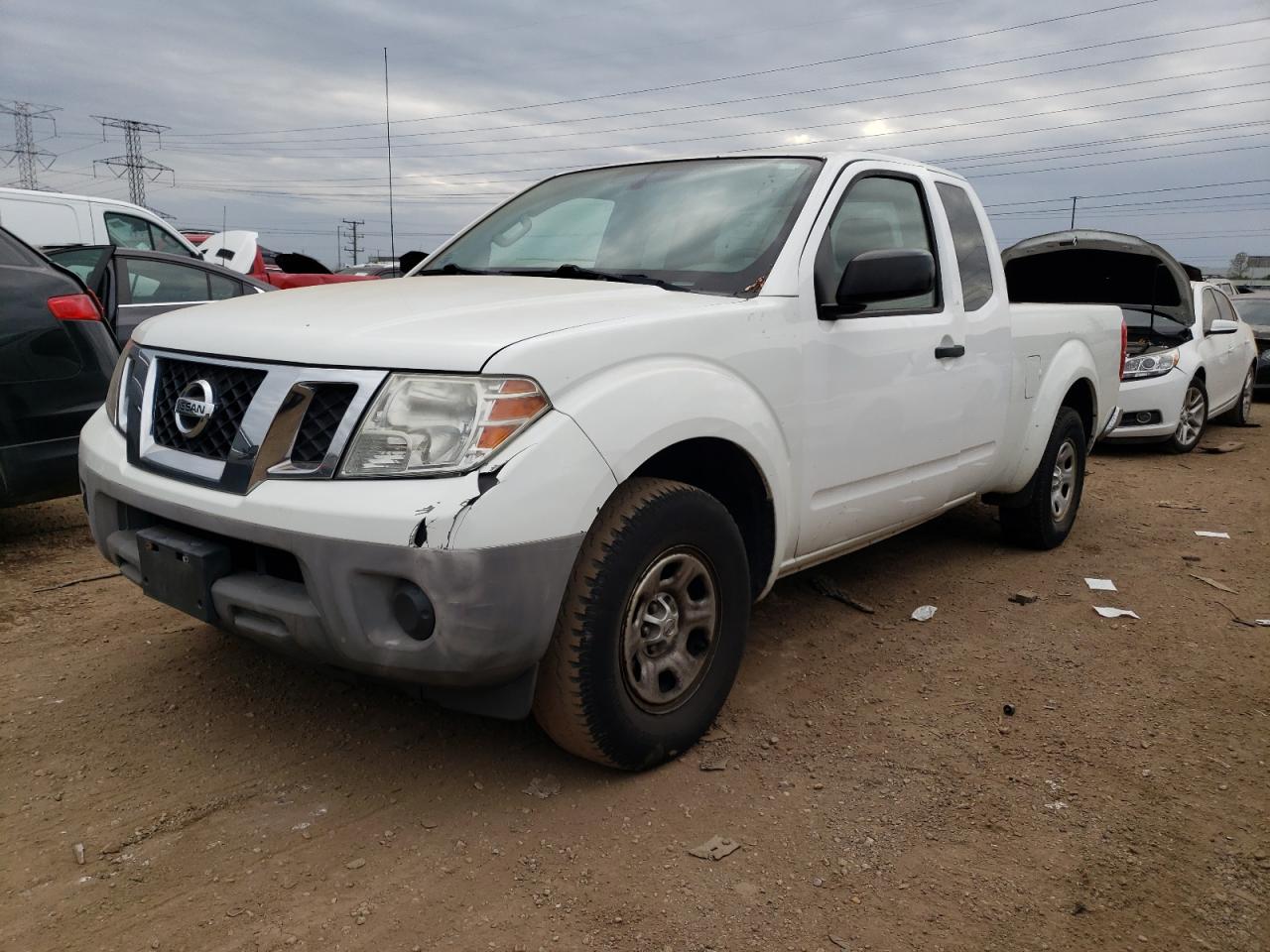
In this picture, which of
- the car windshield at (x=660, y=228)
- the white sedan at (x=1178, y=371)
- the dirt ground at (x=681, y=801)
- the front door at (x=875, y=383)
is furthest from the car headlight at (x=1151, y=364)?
the car windshield at (x=660, y=228)

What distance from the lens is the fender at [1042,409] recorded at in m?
4.75

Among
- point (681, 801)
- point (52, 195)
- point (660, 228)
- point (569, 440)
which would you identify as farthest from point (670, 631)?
point (52, 195)

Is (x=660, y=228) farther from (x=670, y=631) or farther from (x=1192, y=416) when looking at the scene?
(x=1192, y=416)

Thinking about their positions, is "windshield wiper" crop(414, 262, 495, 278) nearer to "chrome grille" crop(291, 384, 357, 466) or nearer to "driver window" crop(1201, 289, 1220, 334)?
"chrome grille" crop(291, 384, 357, 466)

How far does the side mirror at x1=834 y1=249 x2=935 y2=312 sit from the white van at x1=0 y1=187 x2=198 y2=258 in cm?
664

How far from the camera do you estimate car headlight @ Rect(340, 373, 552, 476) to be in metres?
2.30

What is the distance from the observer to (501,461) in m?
2.27

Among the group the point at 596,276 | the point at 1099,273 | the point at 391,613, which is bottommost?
the point at 391,613

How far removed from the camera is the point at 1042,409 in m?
4.82

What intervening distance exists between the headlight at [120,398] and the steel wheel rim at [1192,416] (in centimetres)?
889

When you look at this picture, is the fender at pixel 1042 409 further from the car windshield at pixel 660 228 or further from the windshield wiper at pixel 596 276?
the windshield wiper at pixel 596 276

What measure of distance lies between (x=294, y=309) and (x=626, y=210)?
1325mm

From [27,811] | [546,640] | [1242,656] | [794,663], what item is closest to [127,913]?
[27,811]

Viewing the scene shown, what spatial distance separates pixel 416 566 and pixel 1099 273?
9.34 meters
